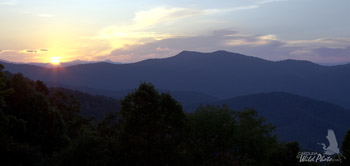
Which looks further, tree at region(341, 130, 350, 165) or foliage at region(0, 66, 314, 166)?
tree at region(341, 130, 350, 165)

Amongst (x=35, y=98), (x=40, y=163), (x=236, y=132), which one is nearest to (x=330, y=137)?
(x=236, y=132)

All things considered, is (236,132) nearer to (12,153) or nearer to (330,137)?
(330,137)

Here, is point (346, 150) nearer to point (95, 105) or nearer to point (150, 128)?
point (150, 128)

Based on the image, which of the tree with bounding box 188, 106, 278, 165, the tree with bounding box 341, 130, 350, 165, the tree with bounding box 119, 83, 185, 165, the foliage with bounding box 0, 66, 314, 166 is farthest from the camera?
the tree with bounding box 188, 106, 278, 165

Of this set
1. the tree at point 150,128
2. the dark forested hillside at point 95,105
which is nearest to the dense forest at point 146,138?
the tree at point 150,128

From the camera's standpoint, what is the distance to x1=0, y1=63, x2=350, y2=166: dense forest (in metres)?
24.6

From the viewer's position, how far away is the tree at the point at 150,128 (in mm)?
27094

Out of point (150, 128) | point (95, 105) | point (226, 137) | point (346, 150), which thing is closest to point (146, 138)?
point (150, 128)

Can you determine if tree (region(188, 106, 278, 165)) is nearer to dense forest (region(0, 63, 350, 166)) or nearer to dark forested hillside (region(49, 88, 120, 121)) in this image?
dense forest (region(0, 63, 350, 166))

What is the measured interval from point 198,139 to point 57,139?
1567cm

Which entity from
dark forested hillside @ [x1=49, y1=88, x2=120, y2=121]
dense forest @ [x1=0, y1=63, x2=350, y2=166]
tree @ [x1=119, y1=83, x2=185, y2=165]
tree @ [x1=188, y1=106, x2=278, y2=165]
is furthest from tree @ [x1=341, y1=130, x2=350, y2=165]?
dark forested hillside @ [x1=49, y1=88, x2=120, y2=121]

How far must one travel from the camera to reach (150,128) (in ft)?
91.5

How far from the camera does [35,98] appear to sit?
3094 cm

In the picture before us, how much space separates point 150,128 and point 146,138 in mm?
1072
